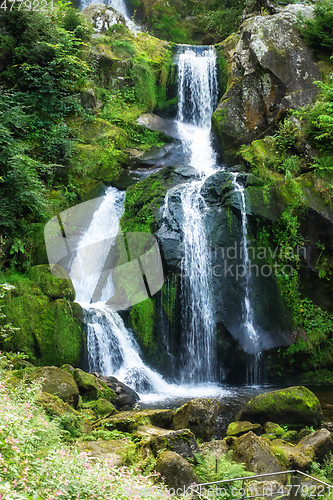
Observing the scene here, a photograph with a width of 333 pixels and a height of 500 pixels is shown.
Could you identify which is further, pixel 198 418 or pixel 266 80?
pixel 266 80

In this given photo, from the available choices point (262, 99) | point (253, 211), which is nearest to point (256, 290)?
point (253, 211)

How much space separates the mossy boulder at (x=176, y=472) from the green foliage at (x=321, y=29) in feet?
49.3

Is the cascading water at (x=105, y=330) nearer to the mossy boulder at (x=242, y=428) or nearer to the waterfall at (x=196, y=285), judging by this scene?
the waterfall at (x=196, y=285)

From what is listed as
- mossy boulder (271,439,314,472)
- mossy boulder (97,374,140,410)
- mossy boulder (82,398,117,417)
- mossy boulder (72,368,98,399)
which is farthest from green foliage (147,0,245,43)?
mossy boulder (271,439,314,472)

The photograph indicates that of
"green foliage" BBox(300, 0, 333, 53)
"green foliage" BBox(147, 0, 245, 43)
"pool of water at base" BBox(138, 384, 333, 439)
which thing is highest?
"green foliage" BBox(147, 0, 245, 43)

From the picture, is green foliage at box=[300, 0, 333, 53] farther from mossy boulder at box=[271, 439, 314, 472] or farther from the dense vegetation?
mossy boulder at box=[271, 439, 314, 472]

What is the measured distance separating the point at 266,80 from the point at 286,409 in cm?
1182

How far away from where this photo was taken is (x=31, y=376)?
225 inches

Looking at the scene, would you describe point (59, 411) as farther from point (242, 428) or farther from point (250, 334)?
point (250, 334)

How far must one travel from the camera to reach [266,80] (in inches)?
548

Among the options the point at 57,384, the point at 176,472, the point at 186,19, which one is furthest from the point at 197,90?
the point at 176,472

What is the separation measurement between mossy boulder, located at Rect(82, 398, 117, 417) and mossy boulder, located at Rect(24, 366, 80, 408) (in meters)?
0.55

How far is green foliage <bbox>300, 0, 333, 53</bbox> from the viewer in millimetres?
13758

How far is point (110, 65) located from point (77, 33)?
2.13 meters
